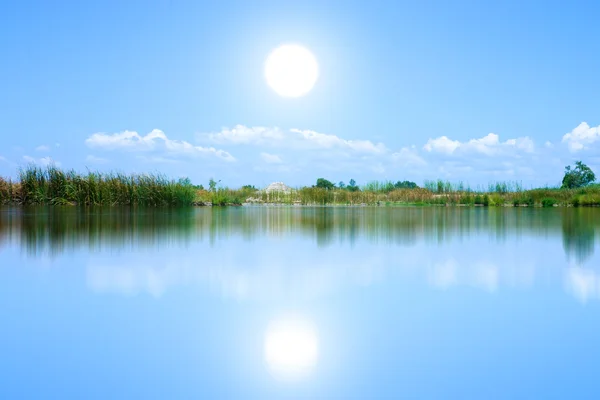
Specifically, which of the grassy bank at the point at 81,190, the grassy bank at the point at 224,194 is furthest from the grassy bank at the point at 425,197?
the grassy bank at the point at 81,190

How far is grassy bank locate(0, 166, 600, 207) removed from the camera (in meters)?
19.5

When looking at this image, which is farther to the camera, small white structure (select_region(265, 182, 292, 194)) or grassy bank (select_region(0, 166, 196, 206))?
small white structure (select_region(265, 182, 292, 194))

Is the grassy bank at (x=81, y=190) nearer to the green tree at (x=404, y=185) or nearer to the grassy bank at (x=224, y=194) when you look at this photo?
the grassy bank at (x=224, y=194)

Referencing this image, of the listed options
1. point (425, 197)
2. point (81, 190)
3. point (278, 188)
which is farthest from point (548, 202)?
point (81, 190)

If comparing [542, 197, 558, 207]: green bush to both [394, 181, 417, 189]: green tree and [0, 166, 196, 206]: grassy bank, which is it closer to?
[394, 181, 417, 189]: green tree

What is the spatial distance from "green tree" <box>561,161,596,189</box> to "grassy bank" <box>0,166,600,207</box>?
13.5 feet

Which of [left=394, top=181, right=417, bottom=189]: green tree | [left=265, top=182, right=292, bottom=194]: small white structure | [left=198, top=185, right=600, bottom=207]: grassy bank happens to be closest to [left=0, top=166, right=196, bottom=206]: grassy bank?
[left=198, top=185, right=600, bottom=207]: grassy bank

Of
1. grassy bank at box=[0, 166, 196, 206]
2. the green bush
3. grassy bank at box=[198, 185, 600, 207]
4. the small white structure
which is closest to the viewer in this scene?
grassy bank at box=[0, 166, 196, 206]

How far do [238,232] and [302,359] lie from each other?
5.99 m

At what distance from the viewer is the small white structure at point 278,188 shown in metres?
25.5

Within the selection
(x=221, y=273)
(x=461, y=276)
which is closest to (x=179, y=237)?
(x=221, y=273)

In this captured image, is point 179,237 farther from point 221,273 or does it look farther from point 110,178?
point 110,178

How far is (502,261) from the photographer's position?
4.87 meters

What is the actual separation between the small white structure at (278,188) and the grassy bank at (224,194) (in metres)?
0.35
